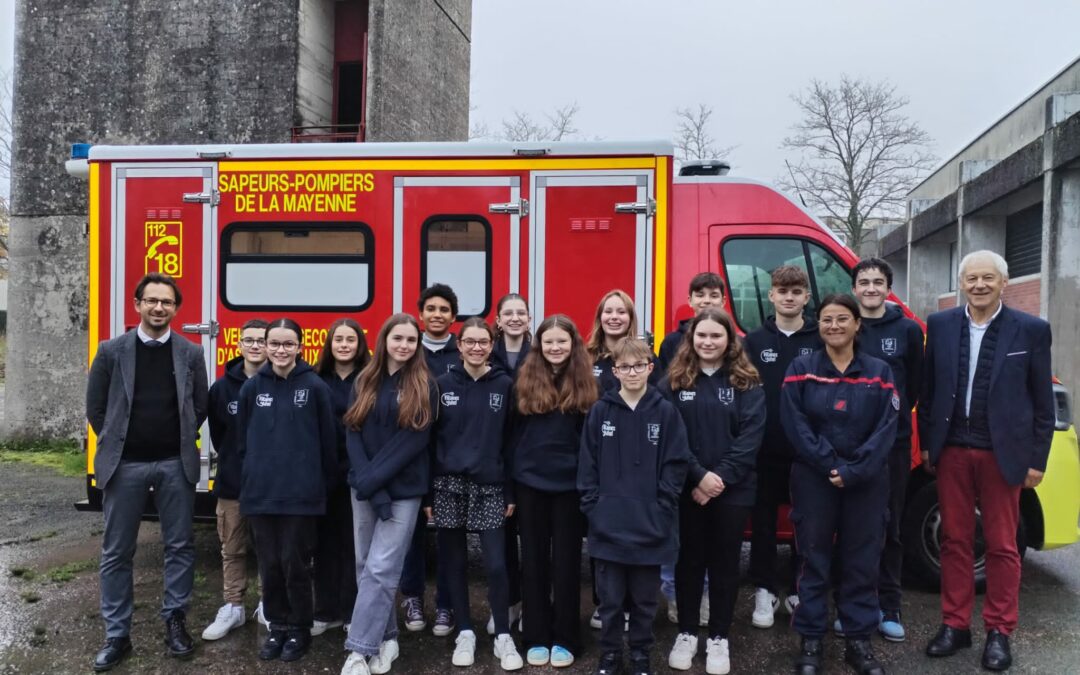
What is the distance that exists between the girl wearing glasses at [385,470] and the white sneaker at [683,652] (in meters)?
1.34

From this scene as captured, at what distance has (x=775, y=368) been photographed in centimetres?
421

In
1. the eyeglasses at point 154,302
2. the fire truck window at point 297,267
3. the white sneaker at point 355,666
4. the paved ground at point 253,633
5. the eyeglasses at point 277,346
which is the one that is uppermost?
the fire truck window at point 297,267

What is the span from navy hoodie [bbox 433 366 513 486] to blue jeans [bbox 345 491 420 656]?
0.98ft

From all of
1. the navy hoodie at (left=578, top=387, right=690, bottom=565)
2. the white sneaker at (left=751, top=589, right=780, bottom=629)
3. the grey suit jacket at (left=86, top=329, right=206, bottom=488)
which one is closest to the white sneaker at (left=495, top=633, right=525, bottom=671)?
the navy hoodie at (left=578, top=387, right=690, bottom=565)

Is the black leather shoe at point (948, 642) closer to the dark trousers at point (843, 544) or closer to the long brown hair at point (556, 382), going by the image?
the dark trousers at point (843, 544)

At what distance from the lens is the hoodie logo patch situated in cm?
356

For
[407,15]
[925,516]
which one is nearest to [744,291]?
[925,516]

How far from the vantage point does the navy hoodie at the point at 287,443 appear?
3.82m

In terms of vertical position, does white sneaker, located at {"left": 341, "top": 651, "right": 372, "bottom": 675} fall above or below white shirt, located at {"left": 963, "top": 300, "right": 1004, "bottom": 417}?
below

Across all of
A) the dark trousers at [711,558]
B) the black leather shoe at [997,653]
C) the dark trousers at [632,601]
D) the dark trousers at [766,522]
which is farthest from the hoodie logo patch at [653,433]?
the black leather shoe at [997,653]

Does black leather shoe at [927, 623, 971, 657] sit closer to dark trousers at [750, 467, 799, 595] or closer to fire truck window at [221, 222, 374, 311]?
dark trousers at [750, 467, 799, 595]

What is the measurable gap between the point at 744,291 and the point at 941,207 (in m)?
18.3

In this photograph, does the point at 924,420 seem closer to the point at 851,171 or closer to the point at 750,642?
the point at 750,642

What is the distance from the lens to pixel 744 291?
5.05m
